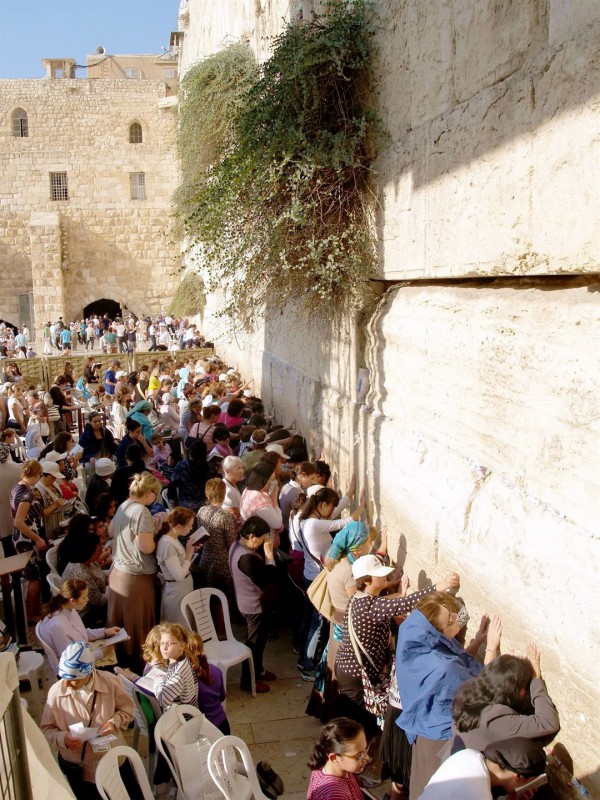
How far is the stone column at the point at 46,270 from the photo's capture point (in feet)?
84.9

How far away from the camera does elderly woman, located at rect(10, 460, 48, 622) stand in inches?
211

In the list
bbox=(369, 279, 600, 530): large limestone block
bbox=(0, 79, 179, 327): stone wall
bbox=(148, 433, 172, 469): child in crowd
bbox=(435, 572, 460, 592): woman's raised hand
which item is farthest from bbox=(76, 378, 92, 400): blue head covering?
bbox=(0, 79, 179, 327): stone wall

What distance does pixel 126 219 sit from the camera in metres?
26.8

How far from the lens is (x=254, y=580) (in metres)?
4.50

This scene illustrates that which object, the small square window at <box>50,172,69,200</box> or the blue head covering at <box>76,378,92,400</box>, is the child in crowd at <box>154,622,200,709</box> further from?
the small square window at <box>50,172,69,200</box>

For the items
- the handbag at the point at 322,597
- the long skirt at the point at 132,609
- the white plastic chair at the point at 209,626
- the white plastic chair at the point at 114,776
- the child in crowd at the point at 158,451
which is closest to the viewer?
the white plastic chair at the point at 114,776

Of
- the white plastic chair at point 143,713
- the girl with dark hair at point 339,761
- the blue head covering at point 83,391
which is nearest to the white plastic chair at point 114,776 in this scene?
the white plastic chair at point 143,713

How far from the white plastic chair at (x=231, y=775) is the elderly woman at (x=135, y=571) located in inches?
63.2

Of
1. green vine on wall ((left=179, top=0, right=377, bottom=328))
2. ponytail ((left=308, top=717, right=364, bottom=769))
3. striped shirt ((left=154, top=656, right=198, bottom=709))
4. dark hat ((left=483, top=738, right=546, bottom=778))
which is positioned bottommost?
striped shirt ((left=154, top=656, right=198, bottom=709))

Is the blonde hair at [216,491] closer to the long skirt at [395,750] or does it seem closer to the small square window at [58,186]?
the long skirt at [395,750]

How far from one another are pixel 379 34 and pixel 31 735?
4.28 metres

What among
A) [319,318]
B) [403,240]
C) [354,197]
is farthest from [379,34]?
[319,318]

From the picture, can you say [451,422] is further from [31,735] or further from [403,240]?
[31,735]

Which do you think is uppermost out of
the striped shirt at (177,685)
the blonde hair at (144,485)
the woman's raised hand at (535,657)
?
the blonde hair at (144,485)
